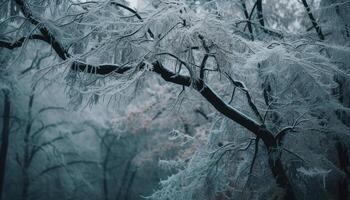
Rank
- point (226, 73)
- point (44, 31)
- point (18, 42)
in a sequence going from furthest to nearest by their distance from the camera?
point (226, 73)
point (18, 42)
point (44, 31)

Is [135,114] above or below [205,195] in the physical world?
above

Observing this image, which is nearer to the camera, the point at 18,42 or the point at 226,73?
the point at 18,42

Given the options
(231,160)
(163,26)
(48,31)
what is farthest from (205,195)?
(48,31)

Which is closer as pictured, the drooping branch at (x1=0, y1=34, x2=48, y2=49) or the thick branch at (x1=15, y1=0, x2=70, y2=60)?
the thick branch at (x1=15, y1=0, x2=70, y2=60)

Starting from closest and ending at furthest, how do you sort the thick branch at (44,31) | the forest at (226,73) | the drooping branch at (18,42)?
the forest at (226,73) → the thick branch at (44,31) → the drooping branch at (18,42)

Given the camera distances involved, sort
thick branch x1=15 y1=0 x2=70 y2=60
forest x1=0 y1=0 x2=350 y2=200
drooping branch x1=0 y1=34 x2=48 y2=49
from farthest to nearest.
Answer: drooping branch x1=0 y1=34 x2=48 y2=49
thick branch x1=15 y1=0 x2=70 y2=60
forest x1=0 y1=0 x2=350 y2=200

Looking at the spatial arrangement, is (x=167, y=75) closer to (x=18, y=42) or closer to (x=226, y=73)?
(x=226, y=73)

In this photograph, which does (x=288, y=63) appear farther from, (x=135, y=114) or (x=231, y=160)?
(x=135, y=114)

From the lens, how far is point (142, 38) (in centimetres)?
413

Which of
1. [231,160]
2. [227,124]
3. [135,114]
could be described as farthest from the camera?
[135,114]

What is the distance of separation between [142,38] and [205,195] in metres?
2.90

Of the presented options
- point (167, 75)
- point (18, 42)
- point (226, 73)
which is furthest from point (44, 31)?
point (226, 73)

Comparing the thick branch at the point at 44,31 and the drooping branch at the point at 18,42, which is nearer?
the thick branch at the point at 44,31

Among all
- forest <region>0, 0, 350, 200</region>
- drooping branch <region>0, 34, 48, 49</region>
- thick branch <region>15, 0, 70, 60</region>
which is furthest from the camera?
drooping branch <region>0, 34, 48, 49</region>
